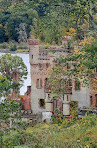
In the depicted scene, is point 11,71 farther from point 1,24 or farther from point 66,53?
point 1,24

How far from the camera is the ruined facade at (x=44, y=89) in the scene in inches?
648

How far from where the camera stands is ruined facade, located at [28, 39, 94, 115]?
54.0 ft

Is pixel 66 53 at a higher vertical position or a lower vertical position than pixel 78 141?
higher

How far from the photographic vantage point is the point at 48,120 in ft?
52.6

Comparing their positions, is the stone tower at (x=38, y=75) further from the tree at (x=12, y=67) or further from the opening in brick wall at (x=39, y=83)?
the tree at (x=12, y=67)

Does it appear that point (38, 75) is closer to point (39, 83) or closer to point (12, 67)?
point (39, 83)

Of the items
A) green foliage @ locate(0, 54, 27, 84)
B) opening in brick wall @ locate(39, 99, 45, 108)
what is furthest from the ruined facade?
green foliage @ locate(0, 54, 27, 84)

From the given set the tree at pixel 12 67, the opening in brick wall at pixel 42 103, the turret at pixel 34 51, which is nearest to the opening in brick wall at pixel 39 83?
the opening in brick wall at pixel 42 103

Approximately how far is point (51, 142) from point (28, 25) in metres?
48.6

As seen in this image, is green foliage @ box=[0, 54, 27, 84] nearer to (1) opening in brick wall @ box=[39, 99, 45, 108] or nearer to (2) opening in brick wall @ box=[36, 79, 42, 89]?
(2) opening in brick wall @ box=[36, 79, 42, 89]

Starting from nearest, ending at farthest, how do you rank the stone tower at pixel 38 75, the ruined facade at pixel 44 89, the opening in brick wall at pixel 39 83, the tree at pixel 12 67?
the ruined facade at pixel 44 89
the stone tower at pixel 38 75
the opening in brick wall at pixel 39 83
the tree at pixel 12 67

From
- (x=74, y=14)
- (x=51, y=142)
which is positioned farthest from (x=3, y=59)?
(x=51, y=142)

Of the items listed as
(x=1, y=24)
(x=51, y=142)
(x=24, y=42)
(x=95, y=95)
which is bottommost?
(x=51, y=142)

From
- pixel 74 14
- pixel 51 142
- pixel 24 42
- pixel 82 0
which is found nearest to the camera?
pixel 51 142
